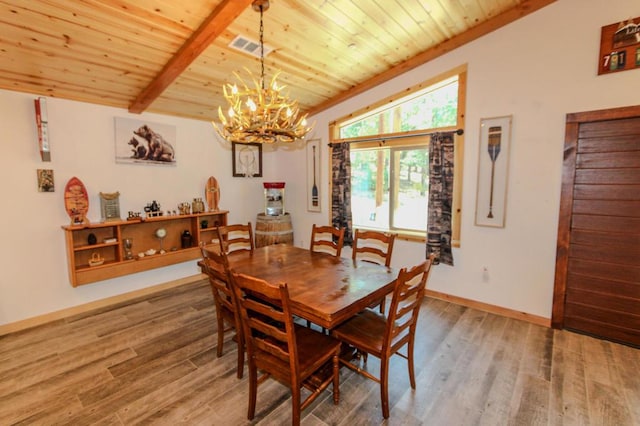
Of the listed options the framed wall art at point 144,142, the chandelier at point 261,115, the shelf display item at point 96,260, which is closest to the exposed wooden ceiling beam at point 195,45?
the chandelier at point 261,115

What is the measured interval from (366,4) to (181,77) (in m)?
1.98

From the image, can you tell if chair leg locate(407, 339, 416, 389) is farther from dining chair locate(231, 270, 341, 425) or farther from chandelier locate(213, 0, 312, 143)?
chandelier locate(213, 0, 312, 143)

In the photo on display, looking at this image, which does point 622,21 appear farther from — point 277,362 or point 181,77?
point 181,77

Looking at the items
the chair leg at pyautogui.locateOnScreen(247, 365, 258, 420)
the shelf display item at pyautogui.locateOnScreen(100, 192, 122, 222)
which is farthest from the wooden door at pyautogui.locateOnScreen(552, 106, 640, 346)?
the shelf display item at pyautogui.locateOnScreen(100, 192, 122, 222)

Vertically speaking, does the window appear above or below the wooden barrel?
above

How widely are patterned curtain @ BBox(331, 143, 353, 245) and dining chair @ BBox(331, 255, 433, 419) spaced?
7.17 feet

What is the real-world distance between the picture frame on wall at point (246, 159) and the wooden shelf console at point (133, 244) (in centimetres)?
84

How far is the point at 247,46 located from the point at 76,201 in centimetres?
239

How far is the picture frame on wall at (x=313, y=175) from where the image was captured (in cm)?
474

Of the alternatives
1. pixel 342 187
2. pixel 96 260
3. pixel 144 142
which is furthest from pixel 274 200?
pixel 96 260

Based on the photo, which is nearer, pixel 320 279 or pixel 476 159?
pixel 320 279

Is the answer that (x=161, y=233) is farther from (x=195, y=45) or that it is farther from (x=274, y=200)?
(x=195, y=45)

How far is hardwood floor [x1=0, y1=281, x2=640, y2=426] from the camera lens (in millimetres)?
1879

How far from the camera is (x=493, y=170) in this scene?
3.19 m
